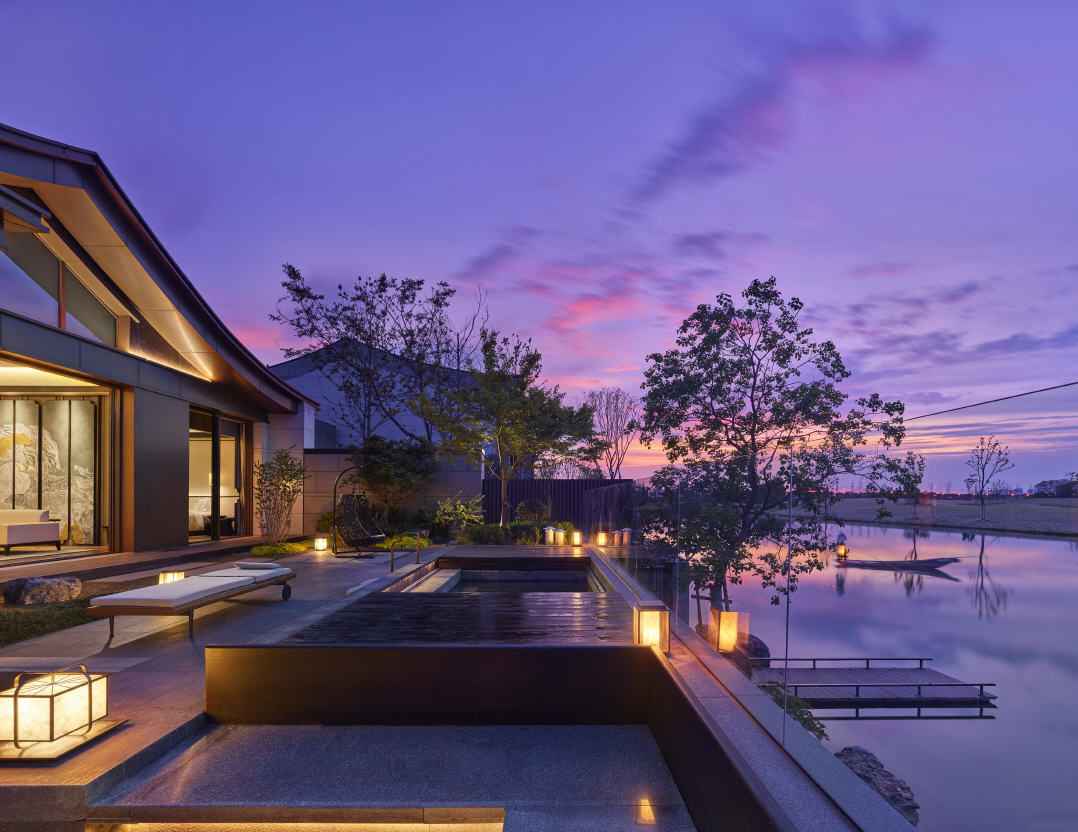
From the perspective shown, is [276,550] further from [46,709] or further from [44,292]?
[46,709]

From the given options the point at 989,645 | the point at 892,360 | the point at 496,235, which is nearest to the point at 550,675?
the point at 989,645

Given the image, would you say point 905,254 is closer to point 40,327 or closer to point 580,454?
point 580,454

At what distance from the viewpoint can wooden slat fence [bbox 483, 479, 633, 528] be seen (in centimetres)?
1809

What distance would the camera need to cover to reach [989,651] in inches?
73.1

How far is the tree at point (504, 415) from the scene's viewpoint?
1526 cm

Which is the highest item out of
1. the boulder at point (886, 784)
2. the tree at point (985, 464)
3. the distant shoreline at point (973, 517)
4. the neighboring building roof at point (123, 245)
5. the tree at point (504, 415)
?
the neighboring building roof at point (123, 245)

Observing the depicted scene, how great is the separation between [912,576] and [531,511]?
1426 centimetres

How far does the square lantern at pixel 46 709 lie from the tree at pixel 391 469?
11094mm

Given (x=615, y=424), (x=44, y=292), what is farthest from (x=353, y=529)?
(x=615, y=424)

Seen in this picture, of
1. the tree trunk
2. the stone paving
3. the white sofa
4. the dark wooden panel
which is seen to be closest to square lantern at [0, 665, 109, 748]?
the stone paving

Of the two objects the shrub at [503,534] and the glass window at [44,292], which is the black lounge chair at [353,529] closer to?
the shrub at [503,534]

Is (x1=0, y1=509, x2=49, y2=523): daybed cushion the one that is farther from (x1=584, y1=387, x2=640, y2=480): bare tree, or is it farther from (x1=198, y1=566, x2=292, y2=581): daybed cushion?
(x1=584, y1=387, x2=640, y2=480): bare tree

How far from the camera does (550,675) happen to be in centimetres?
454

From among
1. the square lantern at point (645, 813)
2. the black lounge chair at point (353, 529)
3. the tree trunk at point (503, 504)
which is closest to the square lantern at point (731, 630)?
the square lantern at point (645, 813)
